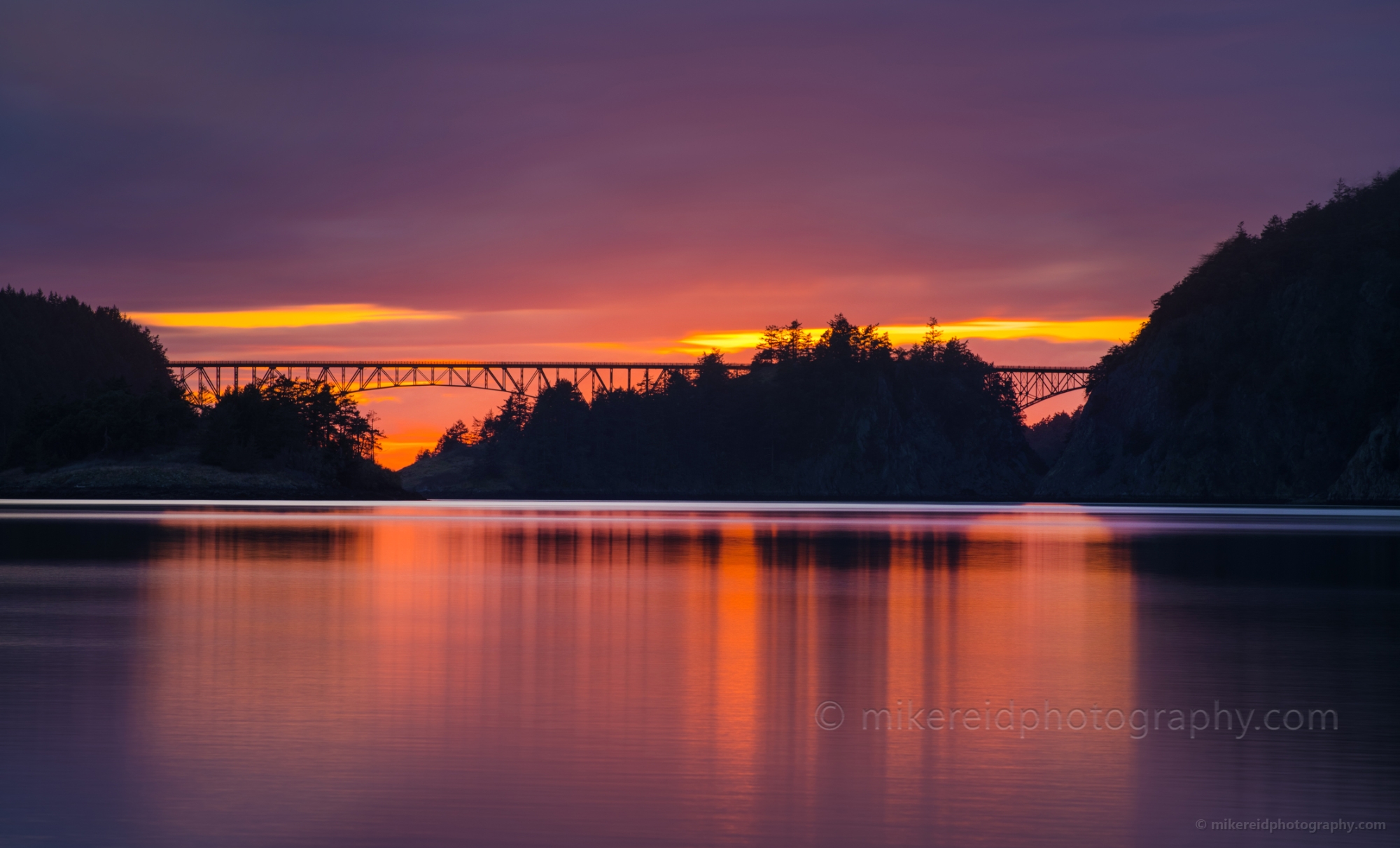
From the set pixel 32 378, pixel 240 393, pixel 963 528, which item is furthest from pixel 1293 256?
pixel 32 378

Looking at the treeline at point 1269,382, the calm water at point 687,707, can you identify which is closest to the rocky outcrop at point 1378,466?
the treeline at point 1269,382

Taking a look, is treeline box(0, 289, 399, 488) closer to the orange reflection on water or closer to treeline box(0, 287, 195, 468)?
treeline box(0, 287, 195, 468)

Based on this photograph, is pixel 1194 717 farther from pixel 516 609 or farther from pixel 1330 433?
pixel 1330 433

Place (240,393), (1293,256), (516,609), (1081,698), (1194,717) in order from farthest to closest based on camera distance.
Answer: (1293,256)
(240,393)
(516,609)
(1081,698)
(1194,717)

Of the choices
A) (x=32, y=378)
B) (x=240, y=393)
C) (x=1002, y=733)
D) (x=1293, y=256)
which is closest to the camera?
(x=1002, y=733)

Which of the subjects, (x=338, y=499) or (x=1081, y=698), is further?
(x=338, y=499)

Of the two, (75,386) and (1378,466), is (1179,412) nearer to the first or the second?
(1378,466)

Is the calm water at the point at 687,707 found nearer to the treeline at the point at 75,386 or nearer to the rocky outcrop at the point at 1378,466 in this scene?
the treeline at the point at 75,386

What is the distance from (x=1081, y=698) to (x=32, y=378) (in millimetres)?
172182

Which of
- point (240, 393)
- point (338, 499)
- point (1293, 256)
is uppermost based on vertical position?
point (1293, 256)

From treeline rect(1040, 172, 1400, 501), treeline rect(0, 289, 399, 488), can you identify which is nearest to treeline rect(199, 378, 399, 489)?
treeline rect(0, 289, 399, 488)

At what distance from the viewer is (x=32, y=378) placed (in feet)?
549

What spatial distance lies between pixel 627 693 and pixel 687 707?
1200 mm

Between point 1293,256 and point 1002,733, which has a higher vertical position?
point 1293,256
